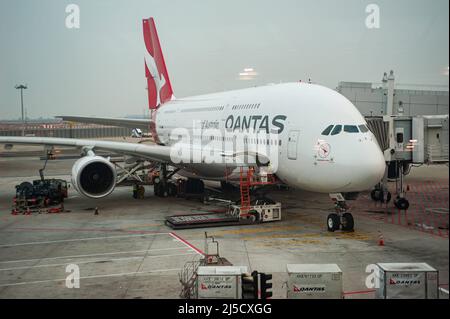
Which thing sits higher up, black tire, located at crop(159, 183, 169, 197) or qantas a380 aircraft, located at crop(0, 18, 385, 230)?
qantas a380 aircraft, located at crop(0, 18, 385, 230)

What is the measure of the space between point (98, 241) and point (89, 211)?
6.28m

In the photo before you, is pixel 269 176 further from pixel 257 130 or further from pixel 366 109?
pixel 366 109

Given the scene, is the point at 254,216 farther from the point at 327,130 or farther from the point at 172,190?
the point at 172,190

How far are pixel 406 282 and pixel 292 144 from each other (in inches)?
349

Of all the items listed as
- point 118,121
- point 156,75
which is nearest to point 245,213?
point 118,121

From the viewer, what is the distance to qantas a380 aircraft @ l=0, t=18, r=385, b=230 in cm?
1574

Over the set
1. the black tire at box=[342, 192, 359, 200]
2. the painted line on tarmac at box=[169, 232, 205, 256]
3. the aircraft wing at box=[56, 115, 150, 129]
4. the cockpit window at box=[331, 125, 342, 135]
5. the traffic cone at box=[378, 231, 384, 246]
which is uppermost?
the aircraft wing at box=[56, 115, 150, 129]

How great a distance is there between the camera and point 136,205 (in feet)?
79.4

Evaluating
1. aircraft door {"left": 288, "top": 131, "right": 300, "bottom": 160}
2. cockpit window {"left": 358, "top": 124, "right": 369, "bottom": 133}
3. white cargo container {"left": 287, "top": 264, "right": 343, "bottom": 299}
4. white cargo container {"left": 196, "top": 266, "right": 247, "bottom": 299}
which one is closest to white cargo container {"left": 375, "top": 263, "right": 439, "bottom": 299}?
white cargo container {"left": 287, "top": 264, "right": 343, "bottom": 299}

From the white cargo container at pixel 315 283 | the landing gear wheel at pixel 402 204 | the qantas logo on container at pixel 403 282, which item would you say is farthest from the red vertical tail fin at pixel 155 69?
the qantas logo on container at pixel 403 282

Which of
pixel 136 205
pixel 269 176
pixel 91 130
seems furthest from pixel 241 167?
pixel 91 130

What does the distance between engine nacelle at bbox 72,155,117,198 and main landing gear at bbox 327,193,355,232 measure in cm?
962

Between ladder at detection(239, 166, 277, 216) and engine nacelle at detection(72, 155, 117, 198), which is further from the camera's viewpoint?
engine nacelle at detection(72, 155, 117, 198)

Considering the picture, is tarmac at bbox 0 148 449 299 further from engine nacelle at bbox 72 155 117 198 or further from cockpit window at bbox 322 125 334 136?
cockpit window at bbox 322 125 334 136
